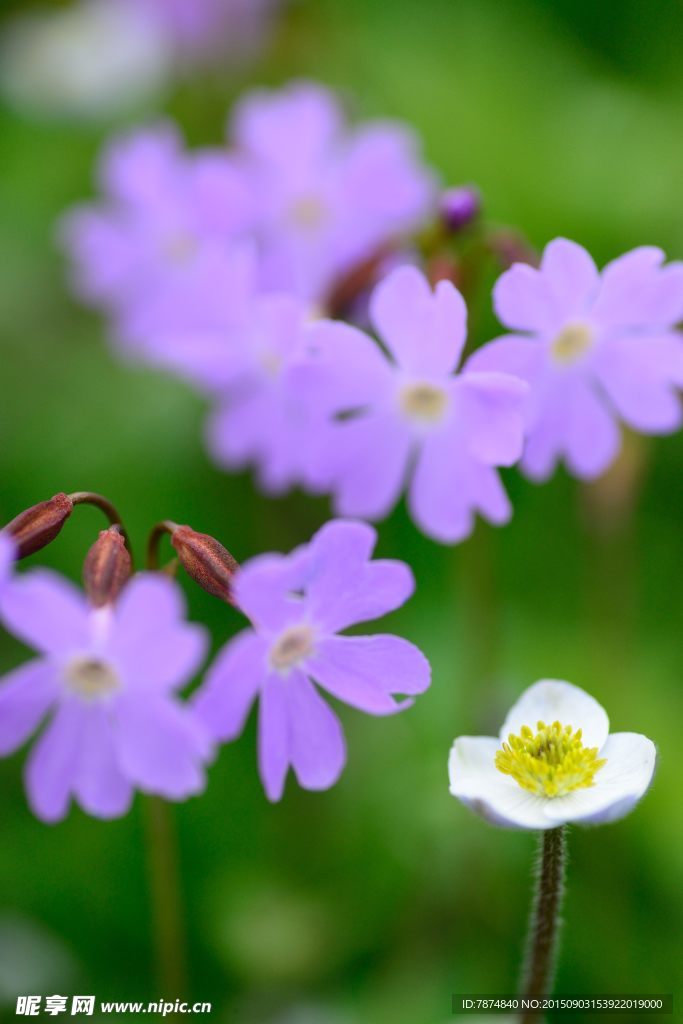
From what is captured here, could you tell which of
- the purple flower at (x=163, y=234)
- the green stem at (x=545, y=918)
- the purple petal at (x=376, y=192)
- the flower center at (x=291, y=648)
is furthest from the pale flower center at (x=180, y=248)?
the green stem at (x=545, y=918)

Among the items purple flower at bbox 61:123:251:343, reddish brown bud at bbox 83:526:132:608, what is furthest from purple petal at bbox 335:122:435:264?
reddish brown bud at bbox 83:526:132:608

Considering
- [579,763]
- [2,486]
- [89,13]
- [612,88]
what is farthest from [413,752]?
[89,13]

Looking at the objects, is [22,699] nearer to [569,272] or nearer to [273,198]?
[569,272]

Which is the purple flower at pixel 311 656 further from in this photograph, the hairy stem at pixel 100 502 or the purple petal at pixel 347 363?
the purple petal at pixel 347 363

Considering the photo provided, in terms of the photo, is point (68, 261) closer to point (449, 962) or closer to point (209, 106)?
point (209, 106)

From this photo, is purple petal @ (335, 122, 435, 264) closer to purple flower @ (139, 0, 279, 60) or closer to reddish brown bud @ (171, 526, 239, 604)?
reddish brown bud @ (171, 526, 239, 604)
